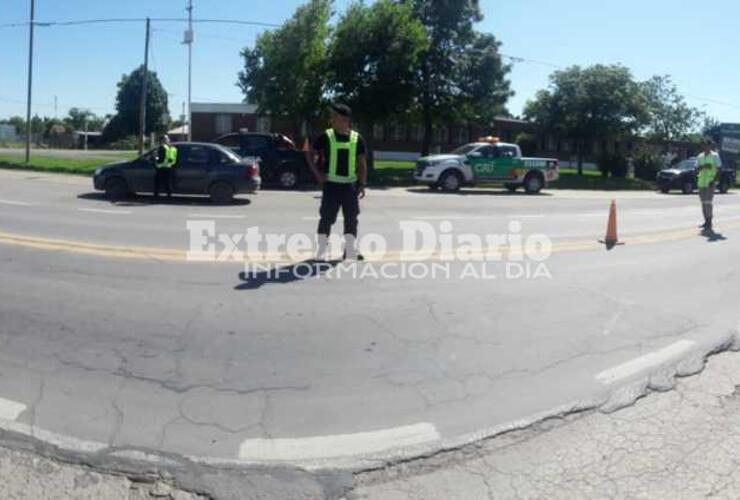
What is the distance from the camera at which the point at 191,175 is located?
1670 cm

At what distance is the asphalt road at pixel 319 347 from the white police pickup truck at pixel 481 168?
15700mm

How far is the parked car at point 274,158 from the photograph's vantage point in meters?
23.0

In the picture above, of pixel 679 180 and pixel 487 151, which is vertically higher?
pixel 487 151

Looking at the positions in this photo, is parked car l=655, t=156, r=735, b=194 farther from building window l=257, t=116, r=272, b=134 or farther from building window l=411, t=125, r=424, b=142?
building window l=257, t=116, r=272, b=134

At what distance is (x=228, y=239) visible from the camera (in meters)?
10.2

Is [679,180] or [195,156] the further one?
[679,180]

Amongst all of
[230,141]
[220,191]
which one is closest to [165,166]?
[220,191]

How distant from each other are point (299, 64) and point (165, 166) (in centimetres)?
1408

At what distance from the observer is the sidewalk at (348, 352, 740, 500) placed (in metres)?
3.26

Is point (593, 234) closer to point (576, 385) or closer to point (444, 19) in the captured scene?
point (576, 385)

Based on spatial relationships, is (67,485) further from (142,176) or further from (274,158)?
(274,158)

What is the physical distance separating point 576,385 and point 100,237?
7819 mm

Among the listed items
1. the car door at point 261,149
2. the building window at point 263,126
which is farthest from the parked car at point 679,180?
the building window at point 263,126

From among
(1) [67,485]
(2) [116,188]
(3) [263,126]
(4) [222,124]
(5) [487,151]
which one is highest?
(4) [222,124]
